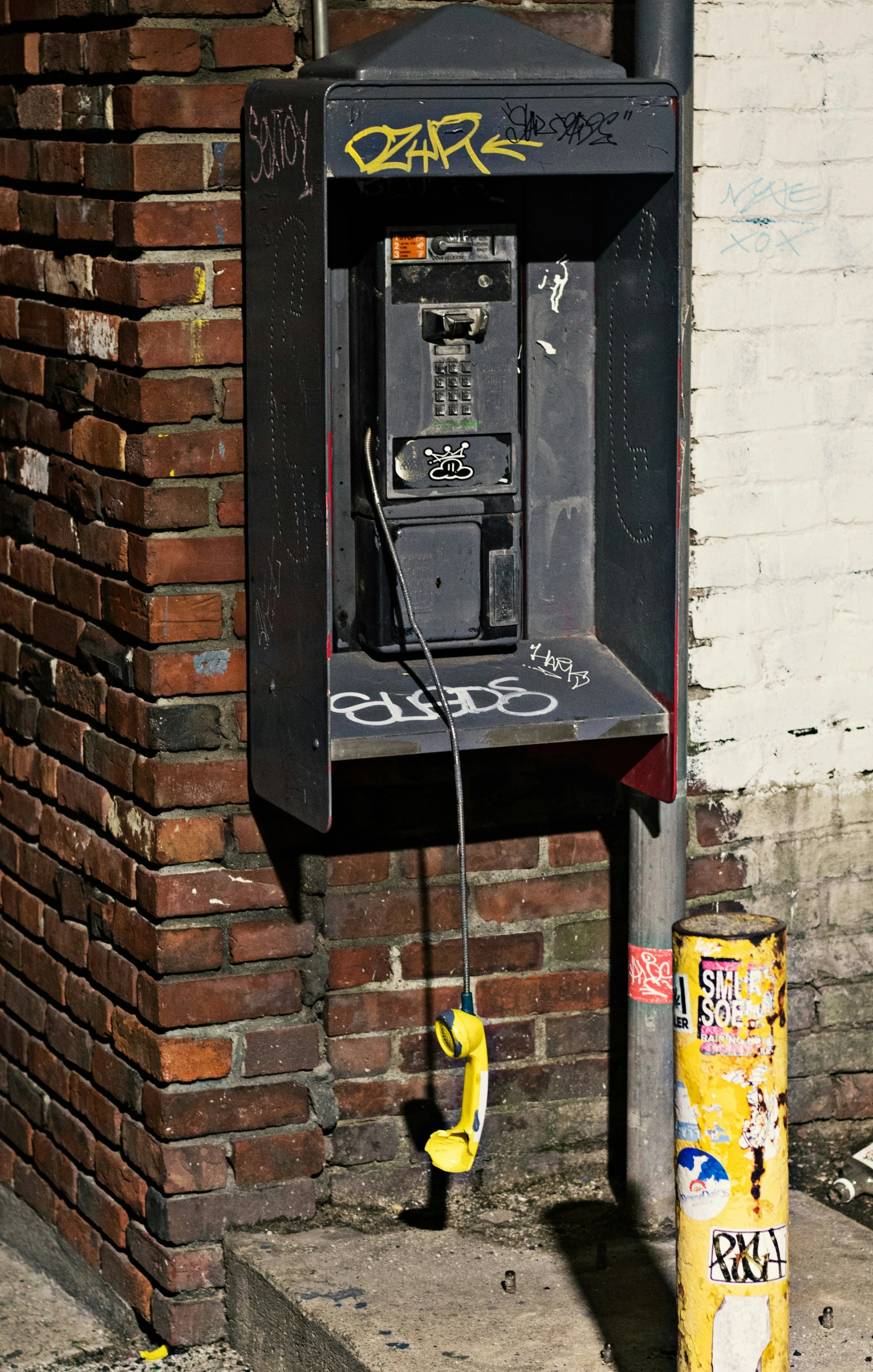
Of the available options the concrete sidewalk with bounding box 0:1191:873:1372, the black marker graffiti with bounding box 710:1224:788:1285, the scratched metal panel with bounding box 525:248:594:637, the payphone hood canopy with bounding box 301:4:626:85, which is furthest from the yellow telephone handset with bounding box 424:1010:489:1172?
the payphone hood canopy with bounding box 301:4:626:85

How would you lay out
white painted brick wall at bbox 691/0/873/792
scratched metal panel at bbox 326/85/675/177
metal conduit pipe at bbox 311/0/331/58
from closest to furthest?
scratched metal panel at bbox 326/85/675/177
metal conduit pipe at bbox 311/0/331/58
white painted brick wall at bbox 691/0/873/792

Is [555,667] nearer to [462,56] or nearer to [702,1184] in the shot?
[462,56]

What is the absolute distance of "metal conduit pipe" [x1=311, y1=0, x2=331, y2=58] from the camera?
10.5 feet

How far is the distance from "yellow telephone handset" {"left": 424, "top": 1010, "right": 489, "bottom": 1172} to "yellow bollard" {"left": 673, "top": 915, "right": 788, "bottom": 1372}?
0.54 m

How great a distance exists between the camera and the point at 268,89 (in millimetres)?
3127

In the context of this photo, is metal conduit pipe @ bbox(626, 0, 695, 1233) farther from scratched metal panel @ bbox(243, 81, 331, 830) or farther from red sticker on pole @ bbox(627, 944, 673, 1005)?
scratched metal panel @ bbox(243, 81, 331, 830)

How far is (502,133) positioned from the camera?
307cm

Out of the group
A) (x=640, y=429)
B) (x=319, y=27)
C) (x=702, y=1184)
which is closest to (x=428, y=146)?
(x=319, y=27)

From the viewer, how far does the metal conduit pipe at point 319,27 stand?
3211 millimetres

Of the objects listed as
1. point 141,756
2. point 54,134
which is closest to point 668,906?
point 141,756

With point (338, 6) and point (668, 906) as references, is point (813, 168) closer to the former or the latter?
point (338, 6)

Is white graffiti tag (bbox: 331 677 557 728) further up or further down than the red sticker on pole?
further up

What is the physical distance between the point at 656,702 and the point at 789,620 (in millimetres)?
461

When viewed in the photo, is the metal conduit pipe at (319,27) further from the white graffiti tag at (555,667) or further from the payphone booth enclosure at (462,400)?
the white graffiti tag at (555,667)
